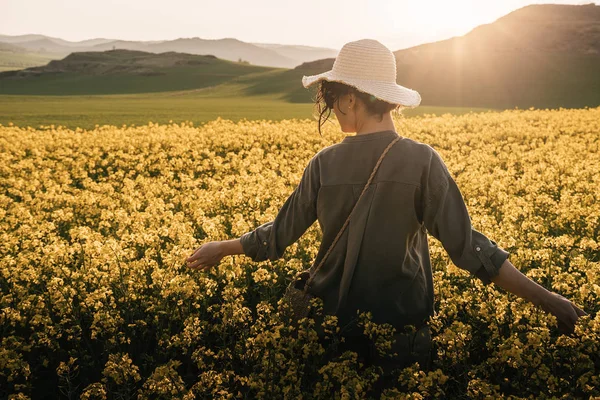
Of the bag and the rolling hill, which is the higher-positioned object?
the rolling hill

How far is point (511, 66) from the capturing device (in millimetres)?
67062

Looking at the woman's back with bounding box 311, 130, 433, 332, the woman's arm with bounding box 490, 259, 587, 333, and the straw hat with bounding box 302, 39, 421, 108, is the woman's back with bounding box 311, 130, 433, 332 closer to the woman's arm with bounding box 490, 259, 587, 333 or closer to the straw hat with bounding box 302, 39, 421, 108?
the straw hat with bounding box 302, 39, 421, 108

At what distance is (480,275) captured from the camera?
2.95m

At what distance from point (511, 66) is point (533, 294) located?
7111cm

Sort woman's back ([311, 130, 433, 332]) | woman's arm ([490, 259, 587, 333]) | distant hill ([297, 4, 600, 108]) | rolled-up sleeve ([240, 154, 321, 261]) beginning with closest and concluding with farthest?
woman's arm ([490, 259, 587, 333]), woman's back ([311, 130, 433, 332]), rolled-up sleeve ([240, 154, 321, 261]), distant hill ([297, 4, 600, 108])

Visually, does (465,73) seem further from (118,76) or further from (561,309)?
(561,309)

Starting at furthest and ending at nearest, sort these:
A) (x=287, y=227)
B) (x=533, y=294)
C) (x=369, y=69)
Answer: (x=287, y=227) → (x=369, y=69) → (x=533, y=294)

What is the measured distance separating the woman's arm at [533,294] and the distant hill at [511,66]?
51828mm

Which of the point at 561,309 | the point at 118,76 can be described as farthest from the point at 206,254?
the point at 118,76

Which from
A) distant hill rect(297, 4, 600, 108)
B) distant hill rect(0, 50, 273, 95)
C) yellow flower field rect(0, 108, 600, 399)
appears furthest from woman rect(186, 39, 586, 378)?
distant hill rect(0, 50, 273, 95)

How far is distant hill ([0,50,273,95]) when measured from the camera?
79.4 metres

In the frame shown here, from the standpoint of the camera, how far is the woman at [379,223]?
9.57 feet

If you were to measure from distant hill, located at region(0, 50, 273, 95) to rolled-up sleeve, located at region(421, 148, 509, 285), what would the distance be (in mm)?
78661

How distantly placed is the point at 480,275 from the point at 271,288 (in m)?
2.08
